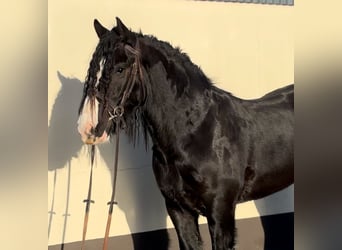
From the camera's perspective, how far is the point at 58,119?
359 centimetres

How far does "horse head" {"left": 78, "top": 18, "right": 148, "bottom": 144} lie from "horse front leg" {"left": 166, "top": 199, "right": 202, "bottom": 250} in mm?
567

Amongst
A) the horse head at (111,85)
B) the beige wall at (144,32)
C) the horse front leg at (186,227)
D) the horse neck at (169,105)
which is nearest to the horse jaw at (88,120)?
the horse head at (111,85)

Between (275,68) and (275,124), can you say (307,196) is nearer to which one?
(275,124)

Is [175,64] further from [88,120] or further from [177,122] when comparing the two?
[88,120]

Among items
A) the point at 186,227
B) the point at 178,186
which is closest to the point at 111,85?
the point at 178,186

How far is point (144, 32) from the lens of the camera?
3.95 m

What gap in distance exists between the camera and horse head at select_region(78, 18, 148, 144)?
95.7 inches

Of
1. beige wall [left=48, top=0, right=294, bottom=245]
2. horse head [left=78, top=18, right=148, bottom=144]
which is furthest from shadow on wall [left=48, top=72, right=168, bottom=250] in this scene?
horse head [left=78, top=18, right=148, bottom=144]

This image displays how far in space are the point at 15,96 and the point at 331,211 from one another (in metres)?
0.46

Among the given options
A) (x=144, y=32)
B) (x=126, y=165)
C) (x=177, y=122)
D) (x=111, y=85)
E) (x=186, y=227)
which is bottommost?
(x=186, y=227)

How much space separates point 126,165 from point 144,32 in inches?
38.8

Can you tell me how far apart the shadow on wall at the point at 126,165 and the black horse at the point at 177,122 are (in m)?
1.02

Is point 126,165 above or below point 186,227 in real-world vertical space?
above

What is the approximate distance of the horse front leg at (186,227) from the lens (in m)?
2.81
